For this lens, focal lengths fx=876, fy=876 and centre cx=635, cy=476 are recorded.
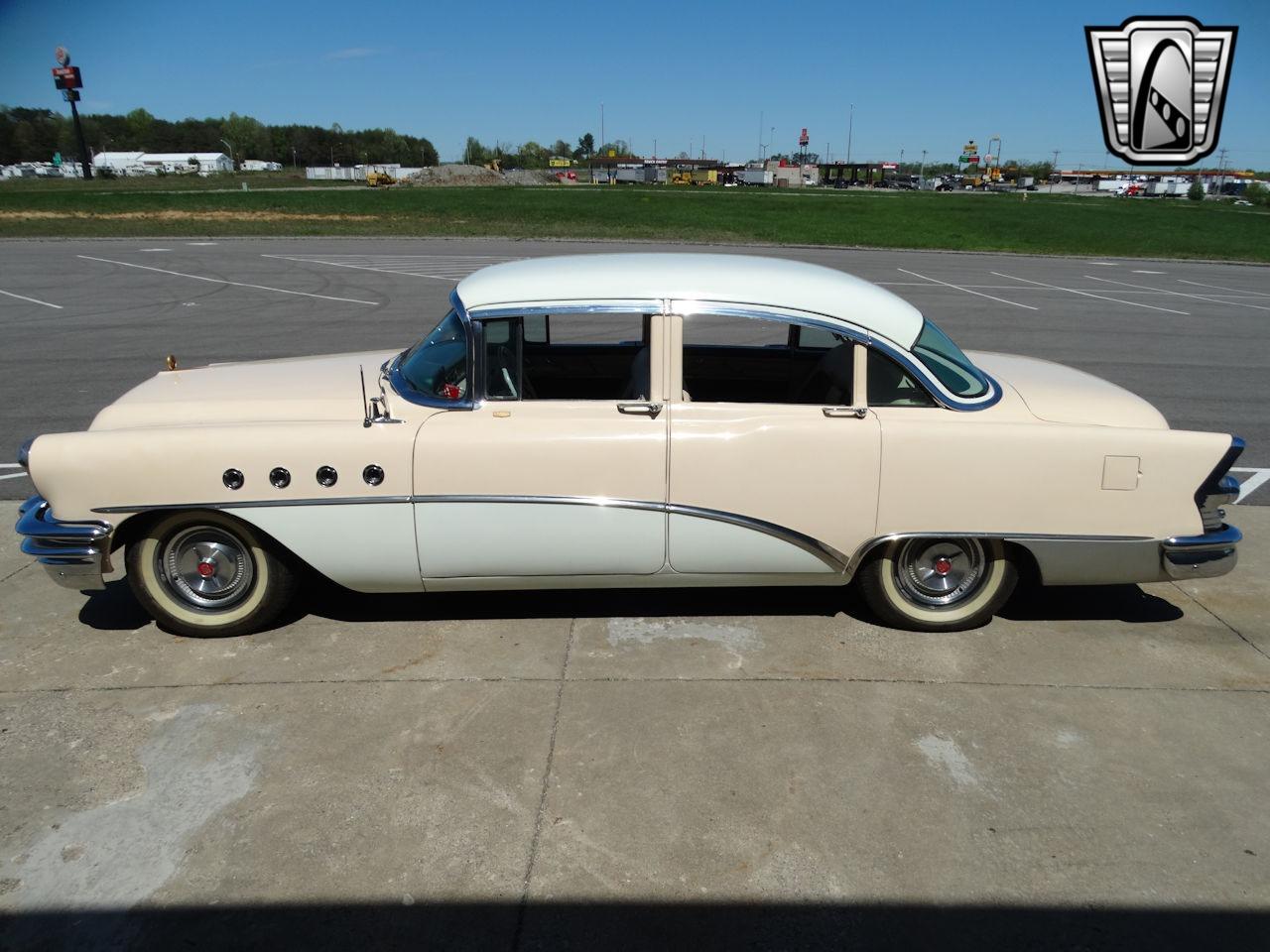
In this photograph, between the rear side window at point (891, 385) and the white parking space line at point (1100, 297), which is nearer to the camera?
the rear side window at point (891, 385)

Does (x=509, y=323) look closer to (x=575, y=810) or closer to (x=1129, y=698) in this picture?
(x=575, y=810)

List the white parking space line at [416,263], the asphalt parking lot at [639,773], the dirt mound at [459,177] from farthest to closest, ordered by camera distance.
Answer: the dirt mound at [459,177], the white parking space line at [416,263], the asphalt parking lot at [639,773]

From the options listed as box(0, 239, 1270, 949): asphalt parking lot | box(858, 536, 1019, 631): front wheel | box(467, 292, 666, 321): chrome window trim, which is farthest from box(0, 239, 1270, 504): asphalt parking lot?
box(467, 292, 666, 321): chrome window trim

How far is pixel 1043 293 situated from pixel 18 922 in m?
17.7

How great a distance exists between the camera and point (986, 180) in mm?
97312

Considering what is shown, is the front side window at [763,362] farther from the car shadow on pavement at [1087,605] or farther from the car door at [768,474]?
the car shadow on pavement at [1087,605]

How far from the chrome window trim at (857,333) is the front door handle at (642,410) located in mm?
427

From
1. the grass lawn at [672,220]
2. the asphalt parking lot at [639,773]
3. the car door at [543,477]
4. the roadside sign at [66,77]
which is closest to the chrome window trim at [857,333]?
the car door at [543,477]

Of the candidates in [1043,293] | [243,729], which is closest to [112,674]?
[243,729]

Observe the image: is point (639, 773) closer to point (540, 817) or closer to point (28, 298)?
point (540, 817)

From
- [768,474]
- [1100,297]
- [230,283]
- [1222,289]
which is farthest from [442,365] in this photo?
[1222,289]

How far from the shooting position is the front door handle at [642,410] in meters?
3.80

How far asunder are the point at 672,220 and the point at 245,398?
32477 mm

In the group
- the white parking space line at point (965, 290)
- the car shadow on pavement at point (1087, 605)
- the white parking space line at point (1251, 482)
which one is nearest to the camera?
the car shadow on pavement at point (1087, 605)
